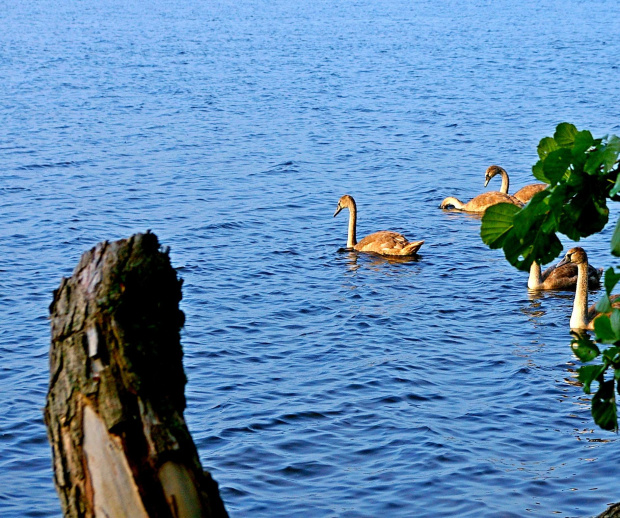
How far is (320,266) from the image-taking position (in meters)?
15.6

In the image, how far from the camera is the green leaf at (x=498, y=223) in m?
3.78

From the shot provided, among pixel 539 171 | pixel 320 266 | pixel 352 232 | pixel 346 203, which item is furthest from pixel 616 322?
pixel 346 203

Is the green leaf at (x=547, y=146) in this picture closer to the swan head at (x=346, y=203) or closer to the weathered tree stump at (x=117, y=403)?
the weathered tree stump at (x=117, y=403)

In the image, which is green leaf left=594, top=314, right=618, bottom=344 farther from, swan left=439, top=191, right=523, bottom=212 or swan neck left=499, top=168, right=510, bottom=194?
swan neck left=499, top=168, right=510, bottom=194

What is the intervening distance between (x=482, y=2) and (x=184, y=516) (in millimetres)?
72599

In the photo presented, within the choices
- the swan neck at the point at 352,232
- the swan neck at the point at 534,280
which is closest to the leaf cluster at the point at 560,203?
the swan neck at the point at 534,280

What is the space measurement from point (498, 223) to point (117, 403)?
1649 mm

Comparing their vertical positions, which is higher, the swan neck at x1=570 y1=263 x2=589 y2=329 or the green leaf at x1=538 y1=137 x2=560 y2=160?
the green leaf at x1=538 y1=137 x2=560 y2=160

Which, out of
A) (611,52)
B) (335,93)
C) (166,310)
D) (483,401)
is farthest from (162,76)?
(166,310)

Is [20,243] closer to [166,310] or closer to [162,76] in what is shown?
[166,310]

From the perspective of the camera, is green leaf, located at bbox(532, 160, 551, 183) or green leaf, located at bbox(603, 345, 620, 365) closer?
green leaf, located at bbox(603, 345, 620, 365)

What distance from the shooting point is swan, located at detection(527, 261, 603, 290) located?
14.5 metres

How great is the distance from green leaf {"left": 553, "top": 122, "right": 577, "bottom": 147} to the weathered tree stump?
169cm

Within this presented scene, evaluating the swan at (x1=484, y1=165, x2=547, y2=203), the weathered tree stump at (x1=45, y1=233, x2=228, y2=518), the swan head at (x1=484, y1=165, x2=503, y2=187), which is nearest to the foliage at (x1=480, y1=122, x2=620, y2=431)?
the weathered tree stump at (x1=45, y1=233, x2=228, y2=518)
